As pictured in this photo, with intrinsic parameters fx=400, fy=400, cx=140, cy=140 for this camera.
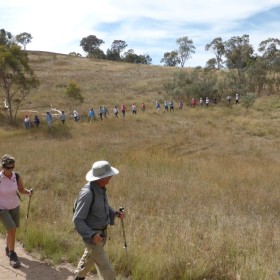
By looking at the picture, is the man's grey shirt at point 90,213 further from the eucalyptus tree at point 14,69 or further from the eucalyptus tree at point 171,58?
the eucalyptus tree at point 171,58

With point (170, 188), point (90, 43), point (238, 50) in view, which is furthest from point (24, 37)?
point (170, 188)

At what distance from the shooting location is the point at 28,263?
568cm

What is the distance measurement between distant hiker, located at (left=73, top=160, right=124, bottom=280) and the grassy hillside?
74 centimetres

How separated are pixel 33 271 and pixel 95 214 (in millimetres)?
1738

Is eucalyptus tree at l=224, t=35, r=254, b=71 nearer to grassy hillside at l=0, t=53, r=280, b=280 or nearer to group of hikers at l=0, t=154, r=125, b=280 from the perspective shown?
grassy hillside at l=0, t=53, r=280, b=280

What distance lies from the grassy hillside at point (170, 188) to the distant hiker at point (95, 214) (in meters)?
0.74

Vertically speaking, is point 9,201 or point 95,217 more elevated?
point 95,217

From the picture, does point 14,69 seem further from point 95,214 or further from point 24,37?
point 24,37

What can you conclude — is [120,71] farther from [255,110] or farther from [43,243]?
[43,243]

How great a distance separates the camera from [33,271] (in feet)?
17.8

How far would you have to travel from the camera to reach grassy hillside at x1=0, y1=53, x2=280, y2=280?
5336mm

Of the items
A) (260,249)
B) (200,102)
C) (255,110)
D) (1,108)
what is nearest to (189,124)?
(255,110)

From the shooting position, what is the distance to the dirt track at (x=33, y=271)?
17.3ft

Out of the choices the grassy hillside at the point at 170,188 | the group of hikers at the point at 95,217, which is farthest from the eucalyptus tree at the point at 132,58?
the group of hikers at the point at 95,217
